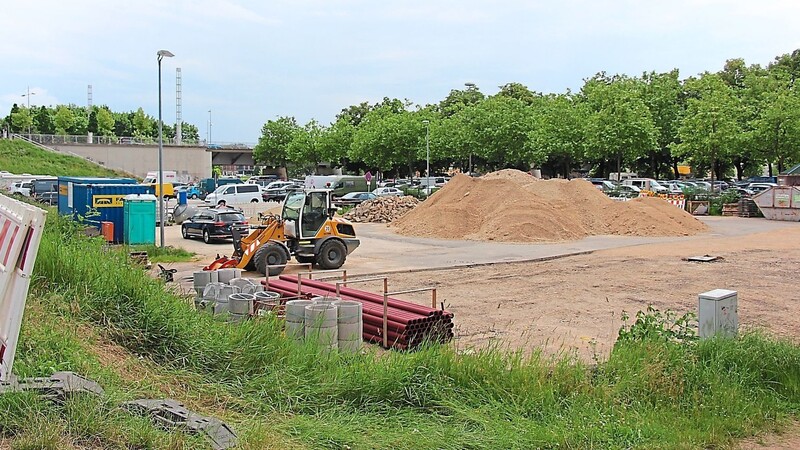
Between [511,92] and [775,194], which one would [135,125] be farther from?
[775,194]

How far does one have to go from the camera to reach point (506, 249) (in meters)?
26.0

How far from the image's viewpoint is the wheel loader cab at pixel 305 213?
19344mm

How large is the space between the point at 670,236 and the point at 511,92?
5727cm

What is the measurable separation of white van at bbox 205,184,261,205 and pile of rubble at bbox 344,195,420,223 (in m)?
9.27

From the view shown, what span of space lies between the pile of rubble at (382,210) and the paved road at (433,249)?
4.35m

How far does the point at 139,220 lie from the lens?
2355cm

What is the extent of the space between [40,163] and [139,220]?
57.6 meters

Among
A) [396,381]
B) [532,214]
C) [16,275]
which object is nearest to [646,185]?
[532,214]

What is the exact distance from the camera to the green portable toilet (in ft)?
76.8

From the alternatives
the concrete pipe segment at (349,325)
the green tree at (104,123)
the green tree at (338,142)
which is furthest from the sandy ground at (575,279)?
the green tree at (104,123)

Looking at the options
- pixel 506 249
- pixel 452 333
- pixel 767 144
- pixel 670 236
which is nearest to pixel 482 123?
pixel 767 144

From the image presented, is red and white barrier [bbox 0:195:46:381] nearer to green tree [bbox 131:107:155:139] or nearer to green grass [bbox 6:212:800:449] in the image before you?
green grass [bbox 6:212:800:449]

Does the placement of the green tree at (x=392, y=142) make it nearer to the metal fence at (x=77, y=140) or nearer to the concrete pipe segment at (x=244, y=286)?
the metal fence at (x=77, y=140)

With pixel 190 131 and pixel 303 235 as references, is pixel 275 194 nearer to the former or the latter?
pixel 303 235
